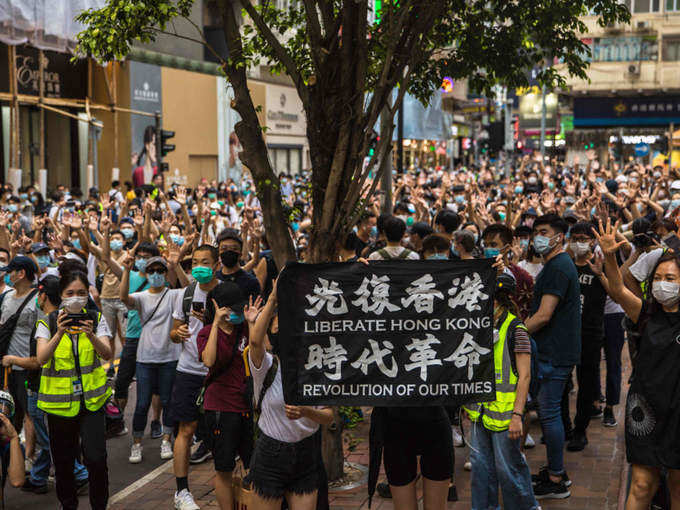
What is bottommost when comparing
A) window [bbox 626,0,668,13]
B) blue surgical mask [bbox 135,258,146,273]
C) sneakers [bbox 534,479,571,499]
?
sneakers [bbox 534,479,571,499]

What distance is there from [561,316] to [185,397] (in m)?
3.00

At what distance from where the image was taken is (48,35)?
2342 cm

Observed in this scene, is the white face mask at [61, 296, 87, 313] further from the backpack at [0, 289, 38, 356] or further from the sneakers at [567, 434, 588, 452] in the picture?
the sneakers at [567, 434, 588, 452]

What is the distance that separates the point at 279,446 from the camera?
15.6ft

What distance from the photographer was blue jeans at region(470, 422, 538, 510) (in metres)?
5.38

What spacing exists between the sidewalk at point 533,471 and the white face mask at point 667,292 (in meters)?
1.97

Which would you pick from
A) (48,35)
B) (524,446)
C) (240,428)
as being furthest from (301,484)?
(48,35)

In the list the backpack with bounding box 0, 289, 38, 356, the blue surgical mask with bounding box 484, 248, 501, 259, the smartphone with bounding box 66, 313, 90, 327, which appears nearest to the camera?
the smartphone with bounding box 66, 313, 90, 327

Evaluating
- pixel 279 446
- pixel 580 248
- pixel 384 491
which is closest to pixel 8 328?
pixel 279 446

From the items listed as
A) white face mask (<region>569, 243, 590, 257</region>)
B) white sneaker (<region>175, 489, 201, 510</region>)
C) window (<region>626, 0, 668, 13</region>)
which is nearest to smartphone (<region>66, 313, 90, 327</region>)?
white sneaker (<region>175, 489, 201, 510</region>)

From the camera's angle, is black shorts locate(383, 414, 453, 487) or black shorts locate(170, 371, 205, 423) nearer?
black shorts locate(383, 414, 453, 487)

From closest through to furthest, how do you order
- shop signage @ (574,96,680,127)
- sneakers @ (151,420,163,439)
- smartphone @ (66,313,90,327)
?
smartphone @ (66,313,90,327)
sneakers @ (151,420,163,439)
shop signage @ (574,96,680,127)

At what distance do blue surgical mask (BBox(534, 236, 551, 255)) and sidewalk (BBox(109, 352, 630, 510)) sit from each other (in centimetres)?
184

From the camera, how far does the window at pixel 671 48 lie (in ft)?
187
